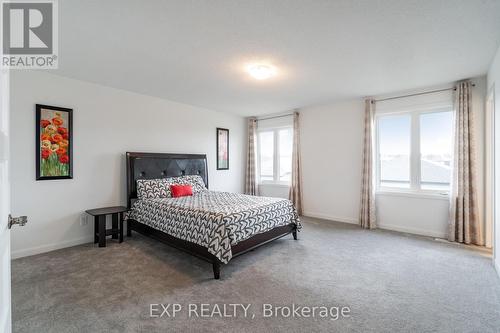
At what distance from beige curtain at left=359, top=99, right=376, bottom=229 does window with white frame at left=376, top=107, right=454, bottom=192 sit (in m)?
0.21

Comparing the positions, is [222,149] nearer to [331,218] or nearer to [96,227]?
[331,218]

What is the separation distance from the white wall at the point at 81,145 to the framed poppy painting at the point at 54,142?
73mm

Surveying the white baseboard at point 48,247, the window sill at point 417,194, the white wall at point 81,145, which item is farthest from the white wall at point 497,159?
the white baseboard at point 48,247

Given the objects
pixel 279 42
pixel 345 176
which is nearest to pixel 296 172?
pixel 345 176

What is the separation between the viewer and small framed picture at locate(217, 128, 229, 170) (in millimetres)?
5773

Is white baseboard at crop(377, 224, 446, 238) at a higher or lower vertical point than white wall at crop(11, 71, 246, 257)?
lower

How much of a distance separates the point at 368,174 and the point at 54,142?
17.0 ft

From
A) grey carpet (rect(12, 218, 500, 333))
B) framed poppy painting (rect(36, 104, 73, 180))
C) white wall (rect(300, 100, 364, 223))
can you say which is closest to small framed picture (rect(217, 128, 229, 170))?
white wall (rect(300, 100, 364, 223))

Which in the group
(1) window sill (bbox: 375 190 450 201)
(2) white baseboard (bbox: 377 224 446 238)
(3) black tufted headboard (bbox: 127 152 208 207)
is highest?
(3) black tufted headboard (bbox: 127 152 208 207)

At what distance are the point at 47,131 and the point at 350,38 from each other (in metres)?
4.05

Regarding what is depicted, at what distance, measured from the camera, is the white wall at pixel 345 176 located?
3.87 metres

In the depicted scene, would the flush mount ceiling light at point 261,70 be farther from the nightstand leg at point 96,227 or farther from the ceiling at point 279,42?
the nightstand leg at point 96,227

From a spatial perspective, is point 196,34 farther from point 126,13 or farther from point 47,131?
point 47,131

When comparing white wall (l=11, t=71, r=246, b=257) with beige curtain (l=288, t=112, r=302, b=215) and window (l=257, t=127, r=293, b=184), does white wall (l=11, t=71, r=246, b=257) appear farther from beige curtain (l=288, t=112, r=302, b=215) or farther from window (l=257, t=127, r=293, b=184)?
beige curtain (l=288, t=112, r=302, b=215)
